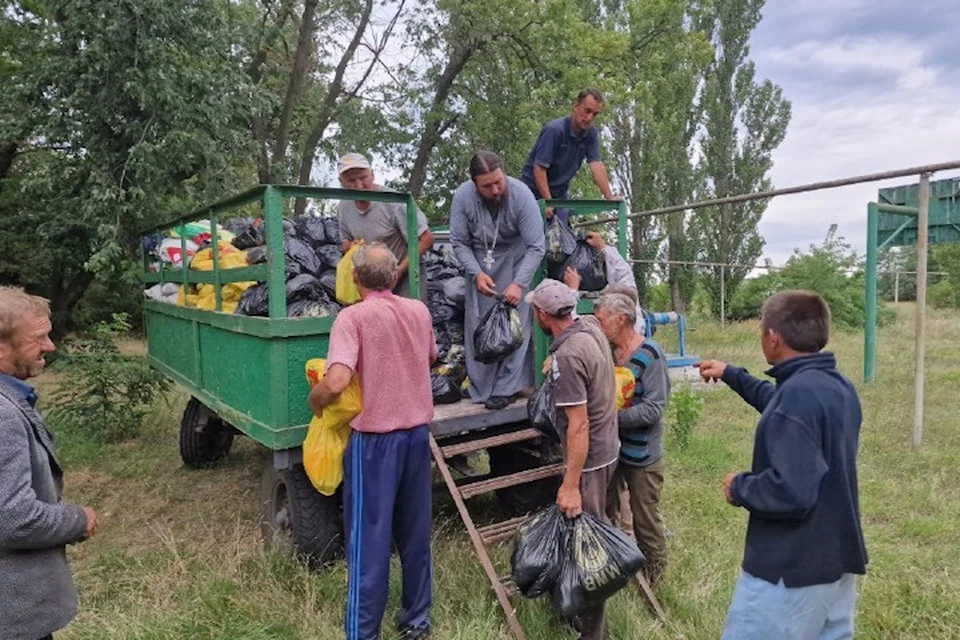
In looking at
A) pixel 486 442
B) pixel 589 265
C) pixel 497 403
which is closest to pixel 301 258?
pixel 497 403

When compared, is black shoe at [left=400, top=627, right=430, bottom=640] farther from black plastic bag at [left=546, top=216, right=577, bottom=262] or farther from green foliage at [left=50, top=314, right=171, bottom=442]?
green foliage at [left=50, top=314, right=171, bottom=442]

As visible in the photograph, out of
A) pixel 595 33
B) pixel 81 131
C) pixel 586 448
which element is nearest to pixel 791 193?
pixel 586 448

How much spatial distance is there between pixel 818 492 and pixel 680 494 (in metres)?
3.03

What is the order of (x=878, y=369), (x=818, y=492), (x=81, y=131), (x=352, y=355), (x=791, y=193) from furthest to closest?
(x=878, y=369) < (x=81, y=131) < (x=791, y=193) < (x=352, y=355) < (x=818, y=492)

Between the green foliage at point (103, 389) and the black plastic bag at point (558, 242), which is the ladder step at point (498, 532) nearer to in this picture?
the black plastic bag at point (558, 242)

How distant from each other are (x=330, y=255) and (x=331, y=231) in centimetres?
50

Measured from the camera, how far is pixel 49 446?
2.01 meters

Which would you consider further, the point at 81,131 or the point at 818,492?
the point at 81,131

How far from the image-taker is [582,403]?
9.21ft

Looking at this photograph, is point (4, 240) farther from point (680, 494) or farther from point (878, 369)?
point (878, 369)

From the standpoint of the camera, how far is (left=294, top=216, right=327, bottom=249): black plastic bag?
4.97 metres

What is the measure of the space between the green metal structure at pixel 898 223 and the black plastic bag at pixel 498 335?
4820 mm

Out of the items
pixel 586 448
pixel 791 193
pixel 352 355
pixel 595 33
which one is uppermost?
pixel 595 33

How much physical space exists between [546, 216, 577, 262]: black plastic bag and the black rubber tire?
1.18 m
